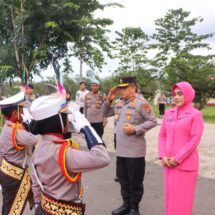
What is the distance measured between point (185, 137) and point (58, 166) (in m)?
1.97

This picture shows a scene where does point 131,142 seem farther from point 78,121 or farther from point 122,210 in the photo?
point 78,121

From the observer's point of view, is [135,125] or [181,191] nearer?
[181,191]

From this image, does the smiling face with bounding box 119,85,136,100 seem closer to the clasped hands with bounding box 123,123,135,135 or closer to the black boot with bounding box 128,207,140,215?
the clasped hands with bounding box 123,123,135,135

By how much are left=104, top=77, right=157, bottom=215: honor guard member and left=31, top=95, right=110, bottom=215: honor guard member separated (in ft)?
7.18

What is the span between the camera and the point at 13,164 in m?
4.01

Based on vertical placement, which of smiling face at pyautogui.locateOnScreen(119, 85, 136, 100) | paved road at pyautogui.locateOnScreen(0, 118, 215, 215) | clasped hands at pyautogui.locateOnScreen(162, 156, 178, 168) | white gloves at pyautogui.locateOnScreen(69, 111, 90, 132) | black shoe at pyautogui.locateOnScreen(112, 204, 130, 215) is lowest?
paved road at pyautogui.locateOnScreen(0, 118, 215, 215)

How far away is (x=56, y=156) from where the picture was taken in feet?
8.44

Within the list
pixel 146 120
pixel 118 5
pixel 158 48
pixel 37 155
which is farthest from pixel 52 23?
pixel 158 48

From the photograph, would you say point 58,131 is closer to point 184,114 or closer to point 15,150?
point 15,150

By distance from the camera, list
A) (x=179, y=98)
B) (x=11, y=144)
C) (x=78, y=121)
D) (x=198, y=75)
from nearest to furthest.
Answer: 1. (x=78, y=121)
2. (x=11, y=144)
3. (x=179, y=98)
4. (x=198, y=75)

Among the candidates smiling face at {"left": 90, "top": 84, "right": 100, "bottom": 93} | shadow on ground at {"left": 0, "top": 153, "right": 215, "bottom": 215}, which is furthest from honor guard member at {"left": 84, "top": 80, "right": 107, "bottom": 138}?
shadow on ground at {"left": 0, "top": 153, "right": 215, "bottom": 215}

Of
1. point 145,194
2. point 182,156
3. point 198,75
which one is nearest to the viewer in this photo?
point 182,156

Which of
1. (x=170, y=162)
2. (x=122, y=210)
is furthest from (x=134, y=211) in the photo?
(x=170, y=162)

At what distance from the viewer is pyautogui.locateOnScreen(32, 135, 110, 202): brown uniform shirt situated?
8.04 ft
